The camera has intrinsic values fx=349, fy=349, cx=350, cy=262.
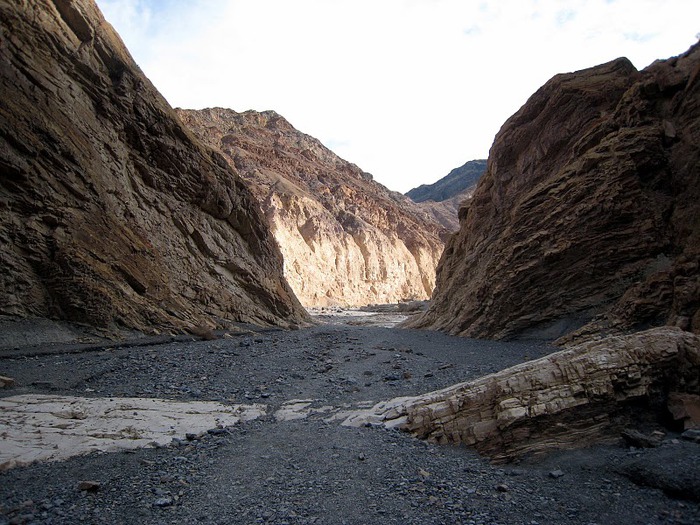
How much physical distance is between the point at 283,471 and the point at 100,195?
11872mm

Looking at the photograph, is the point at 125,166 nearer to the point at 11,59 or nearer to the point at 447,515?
the point at 11,59

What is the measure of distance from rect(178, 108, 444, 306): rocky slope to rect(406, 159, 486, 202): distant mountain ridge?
75684mm

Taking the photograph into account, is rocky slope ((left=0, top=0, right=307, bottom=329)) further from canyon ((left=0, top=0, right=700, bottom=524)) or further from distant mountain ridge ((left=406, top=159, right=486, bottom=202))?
distant mountain ridge ((left=406, top=159, right=486, bottom=202))

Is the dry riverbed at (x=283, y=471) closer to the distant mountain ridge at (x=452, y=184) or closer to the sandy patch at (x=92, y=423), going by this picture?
the sandy patch at (x=92, y=423)

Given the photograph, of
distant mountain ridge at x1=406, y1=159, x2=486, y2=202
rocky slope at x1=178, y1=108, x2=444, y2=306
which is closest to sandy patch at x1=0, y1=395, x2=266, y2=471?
rocky slope at x1=178, y1=108, x2=444, y2=306

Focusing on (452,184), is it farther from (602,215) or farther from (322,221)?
(602,215)

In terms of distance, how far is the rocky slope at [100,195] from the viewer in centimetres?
949

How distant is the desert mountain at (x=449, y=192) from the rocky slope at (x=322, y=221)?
43.5 metres

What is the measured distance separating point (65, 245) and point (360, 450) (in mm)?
10165

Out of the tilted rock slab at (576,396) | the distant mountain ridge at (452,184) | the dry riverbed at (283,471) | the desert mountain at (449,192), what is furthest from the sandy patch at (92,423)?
the distant mountain ridge at (452,184)

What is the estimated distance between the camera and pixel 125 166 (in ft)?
45.1

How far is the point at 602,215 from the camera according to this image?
12.0 m

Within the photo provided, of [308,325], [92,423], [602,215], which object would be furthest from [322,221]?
[92,423]

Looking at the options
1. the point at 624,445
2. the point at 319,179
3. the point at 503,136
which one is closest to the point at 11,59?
the point at 624,445
